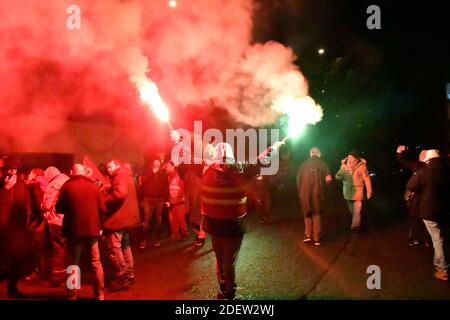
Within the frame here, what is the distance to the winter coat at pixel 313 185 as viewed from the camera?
7.08m

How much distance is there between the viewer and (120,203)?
5.17 meters

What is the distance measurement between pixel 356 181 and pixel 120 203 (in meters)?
5.07

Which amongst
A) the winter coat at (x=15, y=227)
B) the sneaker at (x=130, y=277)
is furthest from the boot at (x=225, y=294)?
the winter coat at (x=15, y=227)

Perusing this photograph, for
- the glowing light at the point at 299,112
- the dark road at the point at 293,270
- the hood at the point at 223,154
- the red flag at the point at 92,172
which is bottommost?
the dark road at the point at 293,270

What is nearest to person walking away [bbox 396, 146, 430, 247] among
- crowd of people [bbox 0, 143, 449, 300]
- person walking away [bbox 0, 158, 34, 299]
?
crowd of people [bbox 0, 143, 449, 300]

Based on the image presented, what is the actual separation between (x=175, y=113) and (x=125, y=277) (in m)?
8.71

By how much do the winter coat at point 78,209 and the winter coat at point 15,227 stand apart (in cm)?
79

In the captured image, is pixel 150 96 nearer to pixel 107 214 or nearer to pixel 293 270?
pixel 107 214

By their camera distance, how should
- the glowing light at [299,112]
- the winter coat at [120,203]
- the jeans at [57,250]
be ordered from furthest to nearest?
1. the glowing light at [299,112]
2. the jeans at [57,250]
3. the winter coat at [120,203]

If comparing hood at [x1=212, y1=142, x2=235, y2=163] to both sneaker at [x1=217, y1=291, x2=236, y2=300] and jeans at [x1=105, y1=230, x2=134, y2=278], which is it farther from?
jeans at [x1=105, y1=230, x2=134, y2=278]

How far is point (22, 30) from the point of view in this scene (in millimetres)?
6883

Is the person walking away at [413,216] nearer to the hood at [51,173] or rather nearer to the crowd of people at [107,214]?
the crowd of people at [107,214]

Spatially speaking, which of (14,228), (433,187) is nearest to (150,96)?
(14,228)
